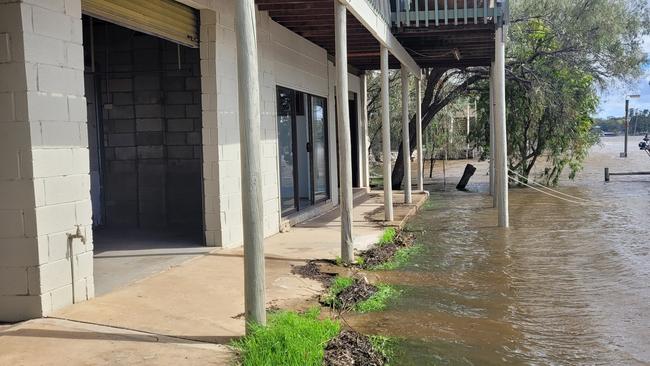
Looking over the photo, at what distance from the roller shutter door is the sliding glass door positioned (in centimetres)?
332

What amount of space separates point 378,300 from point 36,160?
378cm

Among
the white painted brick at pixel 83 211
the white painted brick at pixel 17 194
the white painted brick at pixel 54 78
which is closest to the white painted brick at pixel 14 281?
the white painted brick at pixel 17 194

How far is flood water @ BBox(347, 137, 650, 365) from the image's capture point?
5.66m

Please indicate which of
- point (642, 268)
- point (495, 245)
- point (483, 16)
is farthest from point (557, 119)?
point (642, 268)

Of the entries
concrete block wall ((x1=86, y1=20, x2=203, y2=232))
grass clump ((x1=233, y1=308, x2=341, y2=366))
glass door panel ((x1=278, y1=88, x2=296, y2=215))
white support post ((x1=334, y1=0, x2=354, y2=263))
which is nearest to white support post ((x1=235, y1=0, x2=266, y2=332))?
grass clump ((x1=233, y1=308, x2=341, y2=366))

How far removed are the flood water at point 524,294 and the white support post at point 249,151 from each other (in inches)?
56.9

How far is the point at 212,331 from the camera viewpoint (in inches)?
209

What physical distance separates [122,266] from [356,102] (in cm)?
1292

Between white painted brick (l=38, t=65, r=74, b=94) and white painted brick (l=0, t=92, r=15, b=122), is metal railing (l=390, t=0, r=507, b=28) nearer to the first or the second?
white painted brick (l=38, t=65, r=74, b=94)

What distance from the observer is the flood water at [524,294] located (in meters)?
5.66

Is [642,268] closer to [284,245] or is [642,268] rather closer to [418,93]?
[284,245]

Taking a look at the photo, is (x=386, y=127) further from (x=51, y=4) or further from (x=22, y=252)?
(x=22, y=252)

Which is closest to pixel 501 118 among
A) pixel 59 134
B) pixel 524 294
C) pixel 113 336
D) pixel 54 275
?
pixel 524 294

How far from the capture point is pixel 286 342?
15.9 feet
